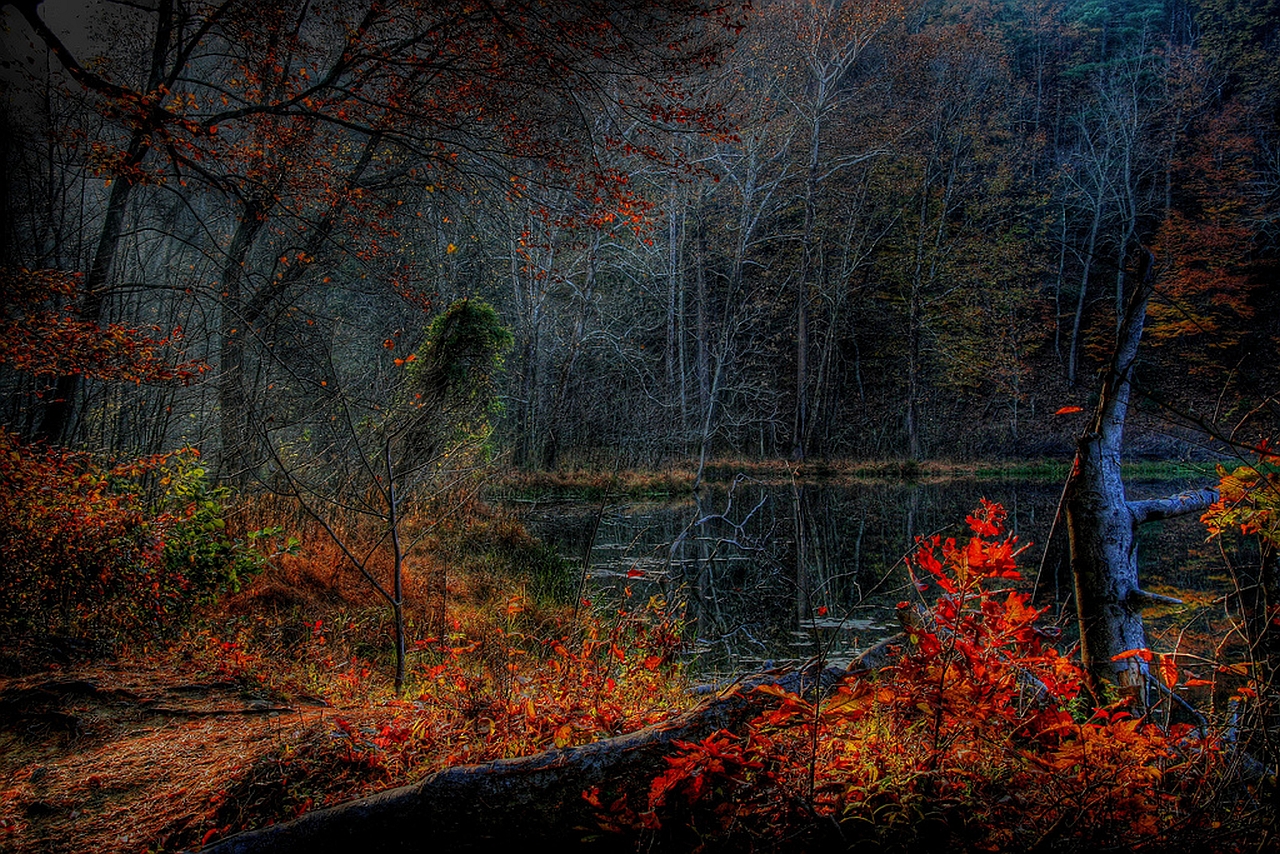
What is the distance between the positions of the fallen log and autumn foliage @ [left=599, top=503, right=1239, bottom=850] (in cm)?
8

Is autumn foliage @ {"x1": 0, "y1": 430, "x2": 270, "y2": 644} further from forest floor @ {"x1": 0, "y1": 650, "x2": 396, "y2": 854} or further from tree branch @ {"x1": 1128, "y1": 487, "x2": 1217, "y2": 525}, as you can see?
tree branch @ {"x1": 1128, "y1": 487, "x2": 1217, "y2": 525}

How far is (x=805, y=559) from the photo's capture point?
879cm

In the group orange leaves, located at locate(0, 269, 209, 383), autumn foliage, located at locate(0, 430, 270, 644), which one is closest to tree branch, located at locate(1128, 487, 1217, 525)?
autumn foliage, located at locate(0, 430, 270, 644)

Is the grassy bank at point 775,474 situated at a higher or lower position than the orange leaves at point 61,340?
lower

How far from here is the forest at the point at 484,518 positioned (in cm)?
190

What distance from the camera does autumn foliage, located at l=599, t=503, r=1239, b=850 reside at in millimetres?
1739

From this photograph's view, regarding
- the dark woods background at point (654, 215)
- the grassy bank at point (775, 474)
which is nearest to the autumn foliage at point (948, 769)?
the dark woods background at point (654, 215)

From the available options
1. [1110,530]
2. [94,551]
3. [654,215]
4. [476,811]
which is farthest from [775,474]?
[476,811]

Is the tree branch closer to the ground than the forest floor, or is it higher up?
higher up

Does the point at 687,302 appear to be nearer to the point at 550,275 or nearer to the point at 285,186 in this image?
the point at 550,275

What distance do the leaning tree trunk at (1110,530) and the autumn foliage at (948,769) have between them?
1.52 feet

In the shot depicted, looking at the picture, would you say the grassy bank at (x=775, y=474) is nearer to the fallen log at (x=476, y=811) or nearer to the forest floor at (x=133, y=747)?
the forest floor at (x=133, y=747)

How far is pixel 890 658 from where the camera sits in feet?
9.01

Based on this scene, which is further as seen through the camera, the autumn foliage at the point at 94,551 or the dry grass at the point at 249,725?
the autumn foliage at the point at 94,551
